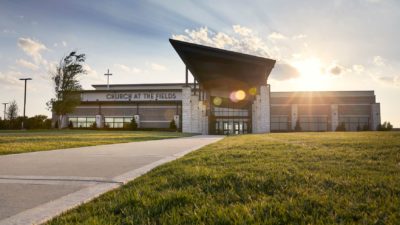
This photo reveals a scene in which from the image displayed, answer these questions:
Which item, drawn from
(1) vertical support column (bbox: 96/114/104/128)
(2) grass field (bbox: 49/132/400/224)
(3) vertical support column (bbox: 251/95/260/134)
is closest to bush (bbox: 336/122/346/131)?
(3) vertical support column (bbox: 251/95/260/134)

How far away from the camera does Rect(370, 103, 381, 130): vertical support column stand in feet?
183

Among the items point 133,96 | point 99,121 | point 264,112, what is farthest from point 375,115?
point 99,121

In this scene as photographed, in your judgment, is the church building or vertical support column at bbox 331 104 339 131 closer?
the church building

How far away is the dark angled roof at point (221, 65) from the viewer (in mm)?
31531

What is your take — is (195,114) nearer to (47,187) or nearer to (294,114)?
(294,114)

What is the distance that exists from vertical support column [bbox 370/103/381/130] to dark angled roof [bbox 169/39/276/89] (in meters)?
27.1

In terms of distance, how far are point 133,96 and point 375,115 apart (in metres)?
48.3

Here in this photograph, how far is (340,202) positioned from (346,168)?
2473 mm

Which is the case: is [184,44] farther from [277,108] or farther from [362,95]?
[362,95]

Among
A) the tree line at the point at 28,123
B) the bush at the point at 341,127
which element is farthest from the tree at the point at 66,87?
the bush at the point at 341,127

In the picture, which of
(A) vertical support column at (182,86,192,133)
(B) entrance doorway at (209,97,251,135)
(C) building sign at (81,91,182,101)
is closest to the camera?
(A) vertical support column at (182,86,192,133)

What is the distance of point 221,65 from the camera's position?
36.6m

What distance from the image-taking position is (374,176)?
14.3 feet

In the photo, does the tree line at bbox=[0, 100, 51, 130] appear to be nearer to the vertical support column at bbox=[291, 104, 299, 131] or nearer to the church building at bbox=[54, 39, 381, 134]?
the church building at bbox=[54, 39, 381, 134]
